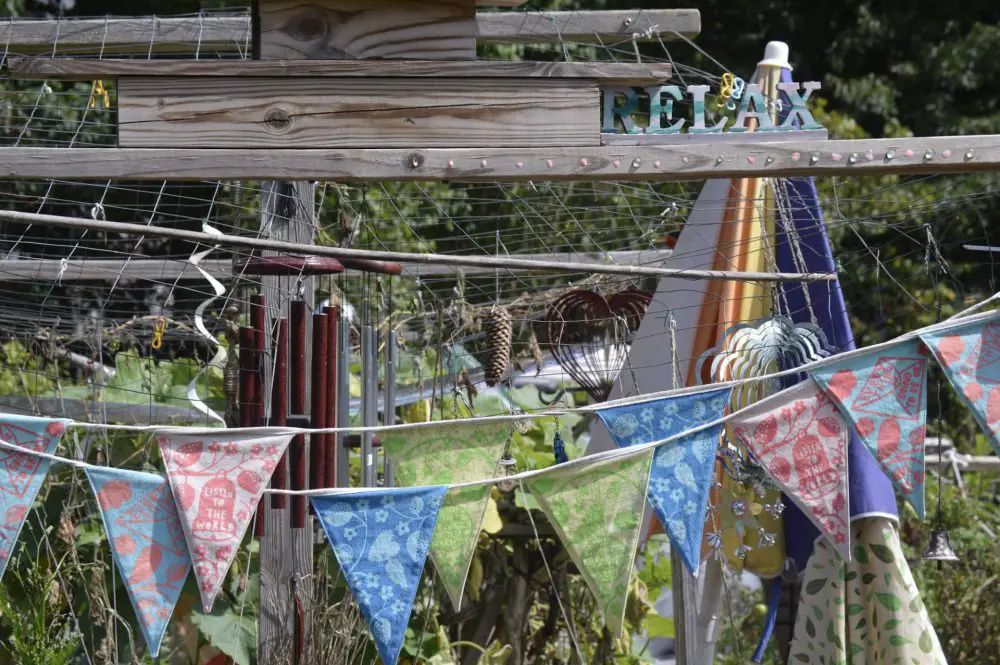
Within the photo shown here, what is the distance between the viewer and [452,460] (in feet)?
9.10

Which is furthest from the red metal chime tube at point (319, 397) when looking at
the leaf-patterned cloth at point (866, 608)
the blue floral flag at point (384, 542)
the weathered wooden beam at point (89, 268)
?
the leaf-patterned cloth at point (866, 608)

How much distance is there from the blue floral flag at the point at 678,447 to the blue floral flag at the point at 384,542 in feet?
1.43

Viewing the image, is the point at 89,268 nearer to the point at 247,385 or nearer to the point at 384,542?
the point at 247,385

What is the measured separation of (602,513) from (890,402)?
655 millimetres

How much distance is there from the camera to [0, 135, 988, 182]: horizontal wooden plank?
92.1 inches

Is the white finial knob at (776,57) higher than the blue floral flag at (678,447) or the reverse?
higher

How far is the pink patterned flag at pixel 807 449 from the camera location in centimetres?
272

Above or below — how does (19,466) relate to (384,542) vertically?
above

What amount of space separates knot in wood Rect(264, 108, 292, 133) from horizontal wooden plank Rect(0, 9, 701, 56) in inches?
72.6

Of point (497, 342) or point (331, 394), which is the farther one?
point (497, 342)

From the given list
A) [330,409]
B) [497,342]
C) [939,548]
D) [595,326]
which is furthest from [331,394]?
[939,548]

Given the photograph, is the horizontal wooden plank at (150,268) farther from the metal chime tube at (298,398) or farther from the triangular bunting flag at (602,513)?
the triangular bunting flag at (602,513)

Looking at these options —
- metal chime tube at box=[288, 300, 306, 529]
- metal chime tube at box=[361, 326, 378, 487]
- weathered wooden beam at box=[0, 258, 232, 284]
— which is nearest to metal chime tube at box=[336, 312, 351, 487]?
metal chime tube at box=[361, 326, 378, 487]

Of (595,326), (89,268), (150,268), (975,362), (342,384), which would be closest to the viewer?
(975,362)
